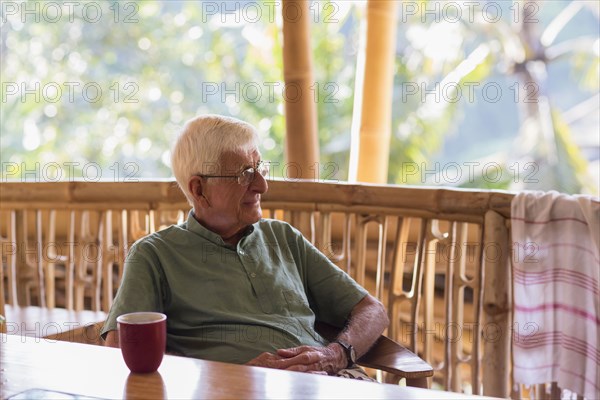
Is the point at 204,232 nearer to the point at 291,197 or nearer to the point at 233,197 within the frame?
the point at 233,197

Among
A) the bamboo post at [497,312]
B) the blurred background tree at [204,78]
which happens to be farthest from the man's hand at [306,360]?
the blurred background tree at [204,78]

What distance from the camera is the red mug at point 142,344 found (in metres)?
1.27

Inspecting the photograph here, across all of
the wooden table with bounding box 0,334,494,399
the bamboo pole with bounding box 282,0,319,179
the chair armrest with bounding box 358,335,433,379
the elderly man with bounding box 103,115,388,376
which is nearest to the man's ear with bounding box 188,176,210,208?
the elderly man with bounding box 103,115,388,376

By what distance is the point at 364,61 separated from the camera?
10.7 feet

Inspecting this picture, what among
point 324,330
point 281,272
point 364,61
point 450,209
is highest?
point 364,61

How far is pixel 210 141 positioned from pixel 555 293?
1.10m

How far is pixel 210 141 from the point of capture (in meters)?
1.99

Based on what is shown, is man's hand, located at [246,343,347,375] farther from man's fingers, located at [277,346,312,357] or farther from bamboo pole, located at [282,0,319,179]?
bamboo pole, located at [282,0,319,179]

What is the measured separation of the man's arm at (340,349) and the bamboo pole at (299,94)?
1061 millimetres

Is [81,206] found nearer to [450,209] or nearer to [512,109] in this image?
[450,209]

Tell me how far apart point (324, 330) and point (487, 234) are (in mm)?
609

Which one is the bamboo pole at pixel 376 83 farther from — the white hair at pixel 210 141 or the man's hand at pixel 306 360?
the man's hand at pixel 306 360

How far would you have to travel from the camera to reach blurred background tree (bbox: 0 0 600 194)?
8.20 m

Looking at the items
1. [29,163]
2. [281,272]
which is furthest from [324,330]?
[29,163]
